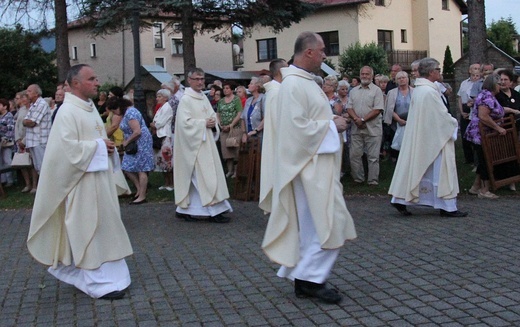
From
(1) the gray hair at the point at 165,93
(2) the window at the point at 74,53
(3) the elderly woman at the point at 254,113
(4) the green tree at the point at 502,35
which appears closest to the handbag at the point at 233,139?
(3) the elderly woman at the point at 254,113

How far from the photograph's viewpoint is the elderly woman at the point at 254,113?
13305mm

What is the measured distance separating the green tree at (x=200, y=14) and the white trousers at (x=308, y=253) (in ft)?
56.9

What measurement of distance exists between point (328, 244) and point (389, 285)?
98 cm

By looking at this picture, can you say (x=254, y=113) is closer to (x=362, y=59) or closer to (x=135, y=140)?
(x=135, y=140)

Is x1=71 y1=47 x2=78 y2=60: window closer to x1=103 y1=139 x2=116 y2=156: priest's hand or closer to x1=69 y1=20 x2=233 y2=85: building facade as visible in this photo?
x1=69 y1=20 x2=233 y2=85: building facade

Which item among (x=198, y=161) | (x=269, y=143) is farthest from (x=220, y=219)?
(x=269, y=143)

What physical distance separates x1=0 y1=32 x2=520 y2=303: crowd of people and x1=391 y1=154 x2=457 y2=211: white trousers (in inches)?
0.6

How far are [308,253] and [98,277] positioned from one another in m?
1.87

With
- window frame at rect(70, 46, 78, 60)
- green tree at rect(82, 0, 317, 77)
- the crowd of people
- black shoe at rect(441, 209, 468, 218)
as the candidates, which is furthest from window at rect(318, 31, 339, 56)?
black shoe at rect(441, 209, 468, 218)

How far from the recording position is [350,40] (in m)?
47.3

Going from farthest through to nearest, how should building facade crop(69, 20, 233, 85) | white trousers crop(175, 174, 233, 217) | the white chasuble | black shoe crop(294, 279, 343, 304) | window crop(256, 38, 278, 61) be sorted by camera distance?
building facade crop(69, 20, 233, 85)
window crop(256, 38, 278, 61)
white trousers crop(175, 174, 233, 217)
the white chasuble
black shoe crop(294, 279, 343, 304)

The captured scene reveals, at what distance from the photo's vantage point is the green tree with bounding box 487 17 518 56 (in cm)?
6838

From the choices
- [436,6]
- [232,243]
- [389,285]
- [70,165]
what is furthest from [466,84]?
[436,6]

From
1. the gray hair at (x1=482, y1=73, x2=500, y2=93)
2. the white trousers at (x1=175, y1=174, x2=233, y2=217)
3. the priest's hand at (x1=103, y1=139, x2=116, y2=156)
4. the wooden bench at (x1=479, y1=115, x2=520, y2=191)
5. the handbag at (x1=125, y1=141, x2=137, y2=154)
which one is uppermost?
the gray hair at (x1=482, y1=73, x2=500, y2=93)
